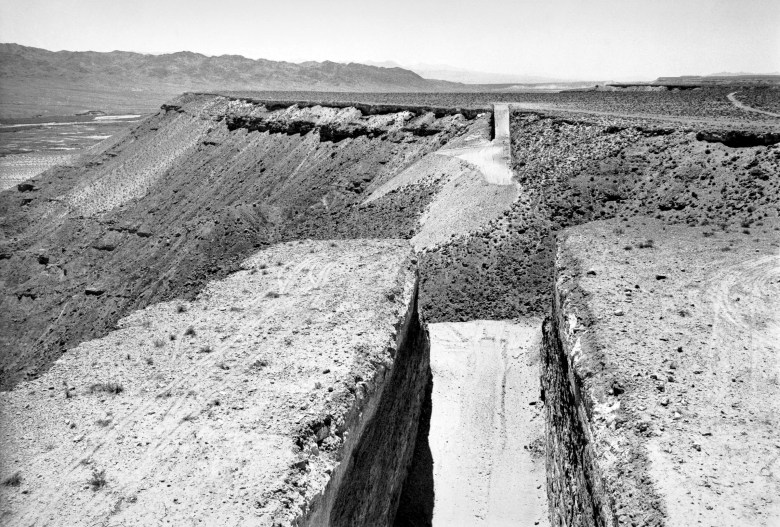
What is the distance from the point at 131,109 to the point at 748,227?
122 m

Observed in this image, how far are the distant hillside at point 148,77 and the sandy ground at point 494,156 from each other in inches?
3788

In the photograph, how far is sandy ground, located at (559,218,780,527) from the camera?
7.88m

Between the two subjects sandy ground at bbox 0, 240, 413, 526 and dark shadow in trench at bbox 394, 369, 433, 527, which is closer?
sandy ground at bbox 0, 240, 413, 526

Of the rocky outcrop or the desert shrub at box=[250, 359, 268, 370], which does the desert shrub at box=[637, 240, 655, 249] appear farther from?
the rocky outcrop

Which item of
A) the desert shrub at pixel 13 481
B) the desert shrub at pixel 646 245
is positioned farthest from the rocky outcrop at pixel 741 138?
the desert shrub at pixel 13 481

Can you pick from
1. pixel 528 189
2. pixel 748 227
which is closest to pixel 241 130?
pixel 528 189

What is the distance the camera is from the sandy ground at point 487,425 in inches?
547

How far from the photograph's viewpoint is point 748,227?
711 inches

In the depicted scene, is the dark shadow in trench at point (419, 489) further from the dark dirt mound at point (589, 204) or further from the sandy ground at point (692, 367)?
the dark dirt mound at point (589, 204)

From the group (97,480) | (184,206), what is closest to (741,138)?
(97,480)

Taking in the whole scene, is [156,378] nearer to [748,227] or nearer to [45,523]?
[45,523]

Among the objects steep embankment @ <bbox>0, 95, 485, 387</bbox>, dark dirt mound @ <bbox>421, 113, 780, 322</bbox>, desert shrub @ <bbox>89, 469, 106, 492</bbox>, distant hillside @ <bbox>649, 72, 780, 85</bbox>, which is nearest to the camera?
desert shrub @ <bbox>89, 469, 106, 492</bbox>

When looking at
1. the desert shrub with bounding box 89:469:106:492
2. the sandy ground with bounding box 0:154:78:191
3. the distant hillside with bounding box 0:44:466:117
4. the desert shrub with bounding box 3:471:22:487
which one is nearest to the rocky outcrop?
the desert shrub with bounding box 89:469:106:492

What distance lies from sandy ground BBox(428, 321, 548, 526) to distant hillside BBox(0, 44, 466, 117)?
366 ft
